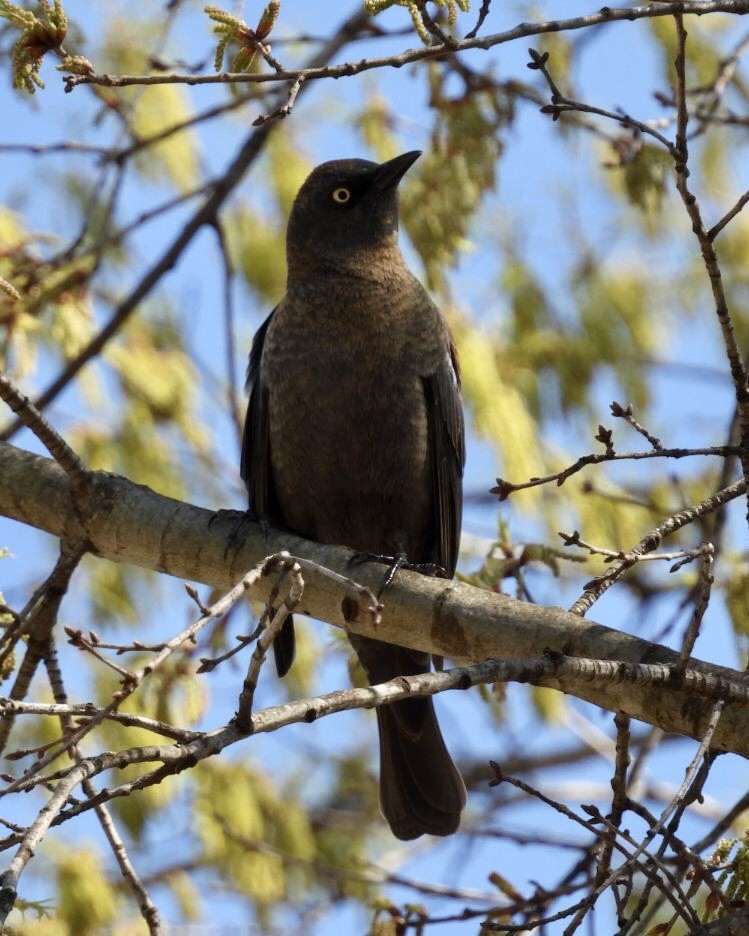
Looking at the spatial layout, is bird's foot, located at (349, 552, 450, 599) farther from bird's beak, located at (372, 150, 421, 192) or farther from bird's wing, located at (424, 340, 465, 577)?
bird's beak, located at (372, 150, 421, 192)

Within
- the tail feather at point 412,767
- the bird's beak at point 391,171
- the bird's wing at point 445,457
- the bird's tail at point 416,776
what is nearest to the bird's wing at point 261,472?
the tail feather at point 412,767

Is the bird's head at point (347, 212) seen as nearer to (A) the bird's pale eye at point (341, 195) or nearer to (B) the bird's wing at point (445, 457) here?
(A) the bird's pale eye at point (341, 195)

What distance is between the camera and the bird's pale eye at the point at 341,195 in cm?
504

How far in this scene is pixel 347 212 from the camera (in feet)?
16.4

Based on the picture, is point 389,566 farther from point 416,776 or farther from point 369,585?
point 416,776

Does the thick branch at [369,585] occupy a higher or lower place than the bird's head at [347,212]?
lower

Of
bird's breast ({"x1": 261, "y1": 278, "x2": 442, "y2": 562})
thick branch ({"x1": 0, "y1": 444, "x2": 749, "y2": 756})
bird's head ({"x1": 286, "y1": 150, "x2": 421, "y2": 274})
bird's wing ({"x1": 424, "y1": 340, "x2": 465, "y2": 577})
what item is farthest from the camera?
bird's head ({"x1": 286, "y1": 150, "x2": 421, "y2": 274})

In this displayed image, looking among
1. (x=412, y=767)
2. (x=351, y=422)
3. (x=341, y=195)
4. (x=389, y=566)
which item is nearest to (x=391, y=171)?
(x=341, y=195)

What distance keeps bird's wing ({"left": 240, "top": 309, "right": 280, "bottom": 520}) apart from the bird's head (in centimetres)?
57

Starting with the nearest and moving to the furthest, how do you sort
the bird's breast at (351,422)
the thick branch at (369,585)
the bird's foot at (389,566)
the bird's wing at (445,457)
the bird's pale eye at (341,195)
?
the thick branch at (369,585)
the bird's foot at (389,566)
the bird's breast at (351,422)
the bird's wing at (445,457)
the bird's pale eye at (341,195)

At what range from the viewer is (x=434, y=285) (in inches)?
188

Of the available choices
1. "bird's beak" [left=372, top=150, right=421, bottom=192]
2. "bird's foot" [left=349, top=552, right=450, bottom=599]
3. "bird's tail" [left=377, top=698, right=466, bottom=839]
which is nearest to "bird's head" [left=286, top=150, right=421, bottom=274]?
"bird's beak" [left=372, top=150, right=421, bottom=192]

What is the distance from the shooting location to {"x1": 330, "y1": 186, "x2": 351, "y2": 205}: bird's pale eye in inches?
198

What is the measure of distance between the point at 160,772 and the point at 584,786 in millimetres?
6208
